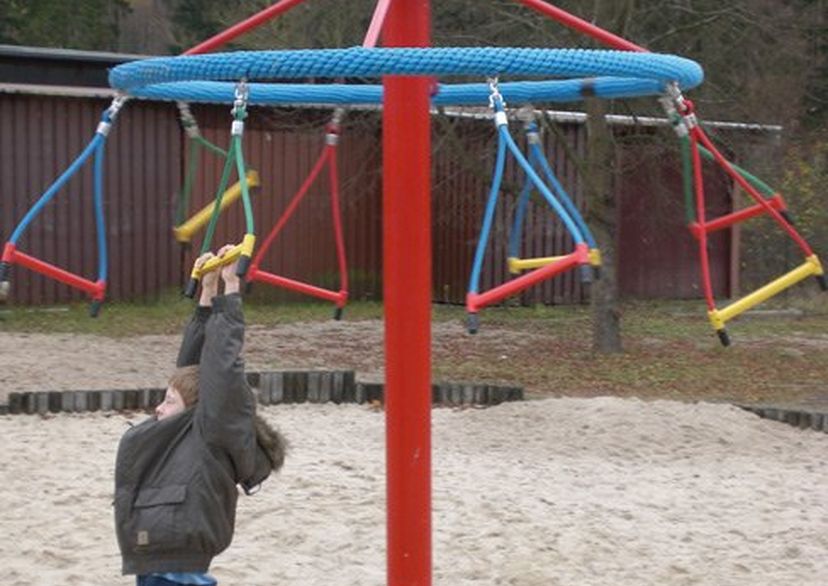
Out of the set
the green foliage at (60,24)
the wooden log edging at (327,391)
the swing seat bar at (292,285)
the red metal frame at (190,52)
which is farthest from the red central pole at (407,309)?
the green foliage at (60,24)

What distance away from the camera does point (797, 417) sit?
8.63 m

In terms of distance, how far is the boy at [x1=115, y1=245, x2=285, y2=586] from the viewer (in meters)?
3.42

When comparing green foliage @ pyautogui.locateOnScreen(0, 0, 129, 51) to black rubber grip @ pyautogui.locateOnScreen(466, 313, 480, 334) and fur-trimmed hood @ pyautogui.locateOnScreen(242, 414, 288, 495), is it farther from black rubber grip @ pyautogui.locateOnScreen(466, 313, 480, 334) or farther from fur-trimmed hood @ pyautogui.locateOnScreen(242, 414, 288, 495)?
fur-trimmed hood @ pyautogui.locateOnScreen(242, 414, 288, 495)

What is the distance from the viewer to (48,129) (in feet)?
49.6

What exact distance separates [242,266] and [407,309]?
0.43m

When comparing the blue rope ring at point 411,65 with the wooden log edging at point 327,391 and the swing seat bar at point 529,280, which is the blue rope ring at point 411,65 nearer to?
the swing seat bar at point 529,280

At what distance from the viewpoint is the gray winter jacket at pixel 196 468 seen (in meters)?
3.42

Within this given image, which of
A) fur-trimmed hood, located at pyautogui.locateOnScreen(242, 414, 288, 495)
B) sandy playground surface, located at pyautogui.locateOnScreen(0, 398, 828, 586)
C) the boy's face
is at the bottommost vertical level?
sandy playground surface, located at pyautogui.locateOnScreen(0, 398, 828, 586)

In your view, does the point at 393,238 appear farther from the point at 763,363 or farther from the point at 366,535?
the point at 763,363

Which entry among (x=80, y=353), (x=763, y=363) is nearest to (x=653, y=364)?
(x=763, y=363)

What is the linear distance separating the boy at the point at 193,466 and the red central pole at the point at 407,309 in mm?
364

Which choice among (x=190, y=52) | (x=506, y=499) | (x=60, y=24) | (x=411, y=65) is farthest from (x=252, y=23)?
(x=60, y=24)

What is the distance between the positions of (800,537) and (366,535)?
5.71ft

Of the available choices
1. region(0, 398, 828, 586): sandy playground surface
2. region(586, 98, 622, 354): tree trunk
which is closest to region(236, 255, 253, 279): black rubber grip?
region(0, 398, 828, 586): sandy playground surface
